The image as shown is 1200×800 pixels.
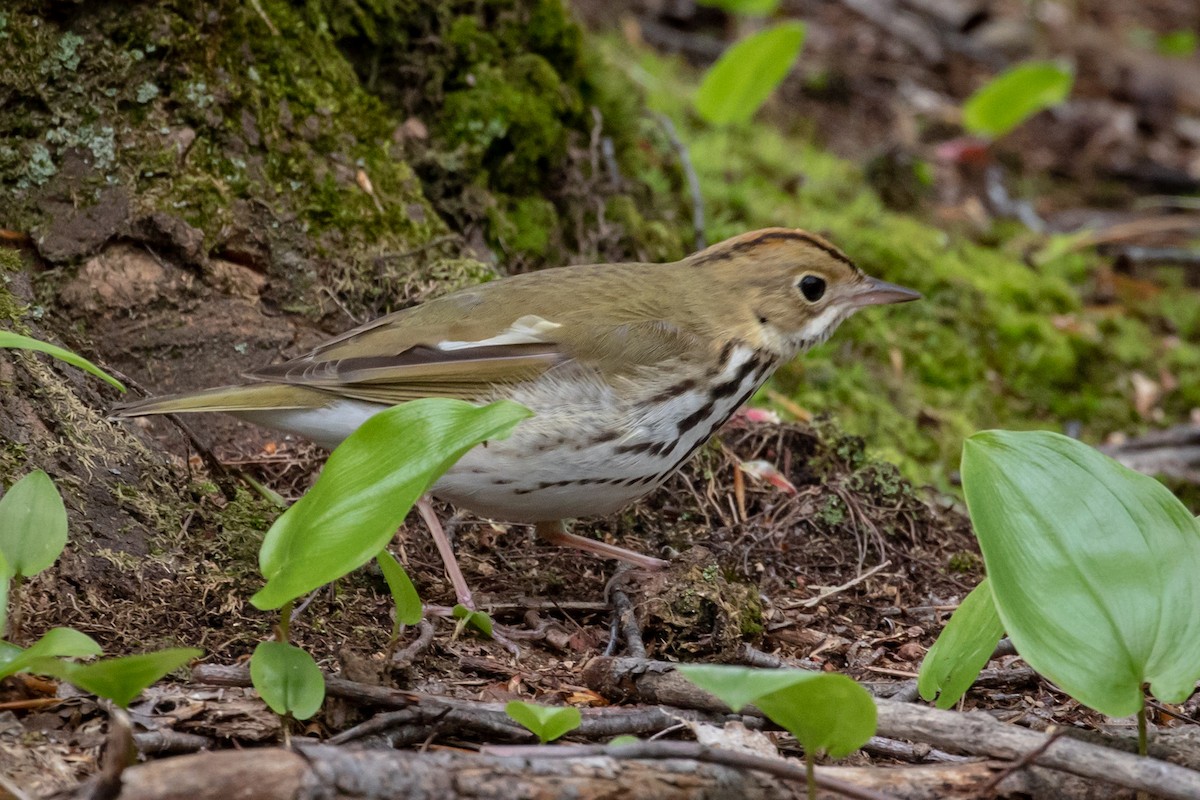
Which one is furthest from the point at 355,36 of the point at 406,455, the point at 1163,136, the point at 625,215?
the point at 1163,136

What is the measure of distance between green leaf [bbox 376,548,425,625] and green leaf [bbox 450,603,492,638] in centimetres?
43

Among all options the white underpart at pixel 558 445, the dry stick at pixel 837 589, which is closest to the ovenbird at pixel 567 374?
the white underpart at pixel 558 445

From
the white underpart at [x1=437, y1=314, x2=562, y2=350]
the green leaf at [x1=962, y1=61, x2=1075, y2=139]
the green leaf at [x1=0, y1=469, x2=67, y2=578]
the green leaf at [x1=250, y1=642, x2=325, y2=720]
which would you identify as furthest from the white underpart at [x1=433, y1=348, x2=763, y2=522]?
the green leaf at [x1=962, y1=61, x2=1075, y2=139]

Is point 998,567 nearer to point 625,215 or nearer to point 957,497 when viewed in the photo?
point 957,497

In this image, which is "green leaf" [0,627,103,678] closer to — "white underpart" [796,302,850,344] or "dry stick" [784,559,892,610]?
"dry stick" [784,559,892,610]

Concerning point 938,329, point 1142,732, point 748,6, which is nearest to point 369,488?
point 1142,732

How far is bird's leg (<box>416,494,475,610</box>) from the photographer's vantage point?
330 centimetres

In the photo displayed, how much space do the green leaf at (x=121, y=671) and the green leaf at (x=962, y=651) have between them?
5.07 ft

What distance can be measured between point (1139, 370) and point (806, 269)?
10.2 feet

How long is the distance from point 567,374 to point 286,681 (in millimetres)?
1303

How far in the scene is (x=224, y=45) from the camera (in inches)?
157

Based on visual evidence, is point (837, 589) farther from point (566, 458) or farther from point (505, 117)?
point (505, 117)

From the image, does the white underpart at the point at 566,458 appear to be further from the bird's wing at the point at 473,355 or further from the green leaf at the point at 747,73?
the green leaf at the point at 747,73

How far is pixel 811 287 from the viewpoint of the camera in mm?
3855
